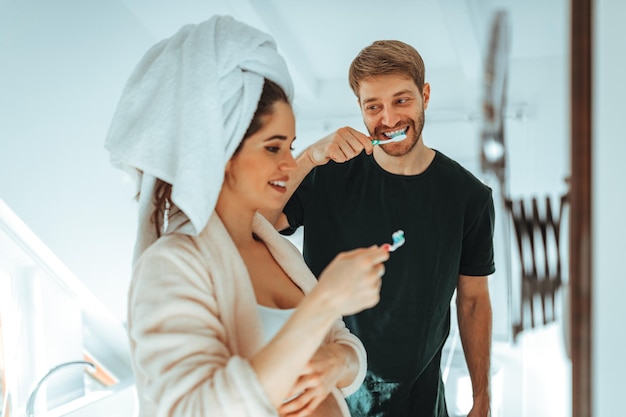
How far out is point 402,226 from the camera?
3.94 feet

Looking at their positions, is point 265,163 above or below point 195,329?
above

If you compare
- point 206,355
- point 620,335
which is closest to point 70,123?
point 206,355

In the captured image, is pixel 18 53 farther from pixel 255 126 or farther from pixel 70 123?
pixel 255 126

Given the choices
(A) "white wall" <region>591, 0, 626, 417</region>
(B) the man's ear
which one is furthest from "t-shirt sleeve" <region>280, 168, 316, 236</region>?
(A) "white wall" <region>591, 0, 626, 417</region>

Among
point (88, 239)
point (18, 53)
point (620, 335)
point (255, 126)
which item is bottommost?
point (620, 335)

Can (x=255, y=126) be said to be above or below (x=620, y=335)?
above

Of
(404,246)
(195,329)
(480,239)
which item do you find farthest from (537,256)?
(195,329)

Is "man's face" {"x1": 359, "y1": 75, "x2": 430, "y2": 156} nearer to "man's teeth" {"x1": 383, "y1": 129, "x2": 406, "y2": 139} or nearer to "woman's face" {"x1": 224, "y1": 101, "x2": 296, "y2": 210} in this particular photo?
"man's teeth" {"x1": 383, "y1": 129, "x2": 406, "y2": 139}

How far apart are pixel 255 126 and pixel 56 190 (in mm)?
566

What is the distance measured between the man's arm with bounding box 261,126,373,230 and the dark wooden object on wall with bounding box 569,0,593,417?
1.11ft

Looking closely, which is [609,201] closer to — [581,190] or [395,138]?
[581,190]

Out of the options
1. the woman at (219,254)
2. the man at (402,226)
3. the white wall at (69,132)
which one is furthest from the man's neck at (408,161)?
the white wall at (69,132)

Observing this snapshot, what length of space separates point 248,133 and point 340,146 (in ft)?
0.78

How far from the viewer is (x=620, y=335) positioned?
1.09m
